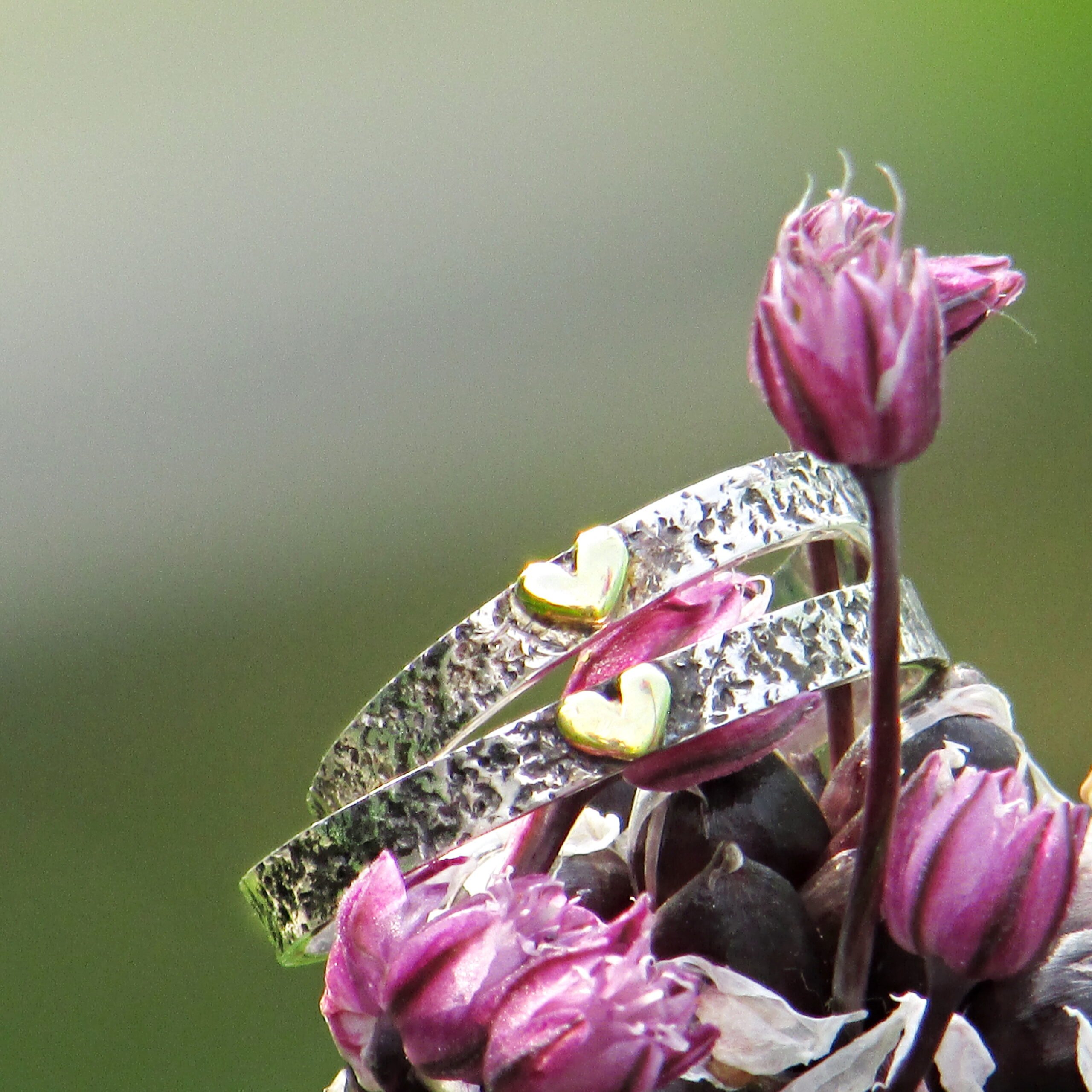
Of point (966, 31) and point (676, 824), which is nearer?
point (676, 824)

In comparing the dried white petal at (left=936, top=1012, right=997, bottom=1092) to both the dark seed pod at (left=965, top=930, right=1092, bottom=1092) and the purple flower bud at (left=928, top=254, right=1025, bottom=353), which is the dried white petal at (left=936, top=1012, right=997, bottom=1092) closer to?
the dark seed pod at (left=965, top=930, right=1092, bottom=1092)

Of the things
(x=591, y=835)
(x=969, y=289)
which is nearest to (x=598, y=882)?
(x=591, y=835)

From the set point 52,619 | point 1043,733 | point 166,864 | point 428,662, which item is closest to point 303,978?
point 166,864

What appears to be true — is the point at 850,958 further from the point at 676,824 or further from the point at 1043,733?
the point at 1043,733

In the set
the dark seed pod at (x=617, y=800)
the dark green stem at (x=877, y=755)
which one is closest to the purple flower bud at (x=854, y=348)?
the dark green stem at (x=877, y=755)

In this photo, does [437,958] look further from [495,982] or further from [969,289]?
[969,289]
